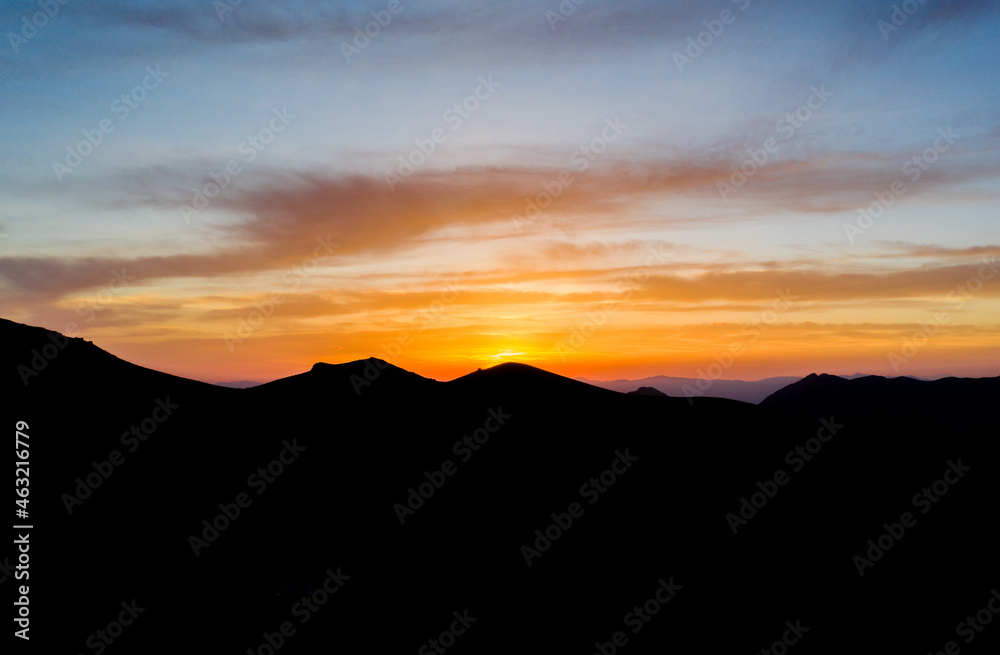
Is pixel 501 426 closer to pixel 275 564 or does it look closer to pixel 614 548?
pixel 614 548

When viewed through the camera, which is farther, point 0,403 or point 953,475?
point 953,475

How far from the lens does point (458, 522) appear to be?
108ft

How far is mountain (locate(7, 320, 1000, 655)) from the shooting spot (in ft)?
78.7

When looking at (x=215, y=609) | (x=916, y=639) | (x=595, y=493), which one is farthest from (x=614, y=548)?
(x=215, y=609)

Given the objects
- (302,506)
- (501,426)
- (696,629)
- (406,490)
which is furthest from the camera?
(501,426)

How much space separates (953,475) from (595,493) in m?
29.6

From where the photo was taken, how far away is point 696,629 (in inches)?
1024

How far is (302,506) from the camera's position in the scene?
1297 inches

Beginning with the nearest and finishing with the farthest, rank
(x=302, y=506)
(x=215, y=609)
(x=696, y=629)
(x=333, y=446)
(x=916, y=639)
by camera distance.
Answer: (x=215, y=609) < (x=696, y=629) < (x=916, y=639) < (x=302, y=506) < (x=333, y=446)

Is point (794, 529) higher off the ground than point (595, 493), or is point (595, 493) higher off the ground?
point (595, 493)

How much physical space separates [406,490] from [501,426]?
1056 centimetres

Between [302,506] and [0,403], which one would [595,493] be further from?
[0,403]

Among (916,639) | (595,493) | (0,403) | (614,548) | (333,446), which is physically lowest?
(916,639)

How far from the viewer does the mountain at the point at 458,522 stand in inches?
945
